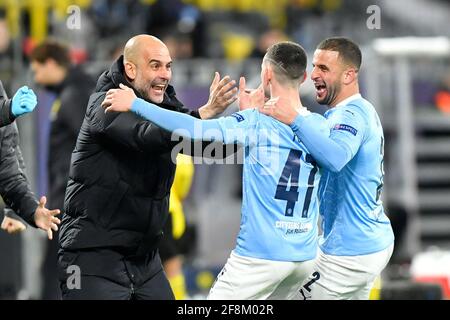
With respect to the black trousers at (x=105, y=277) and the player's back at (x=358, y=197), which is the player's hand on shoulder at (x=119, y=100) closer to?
the black trousers at (x=105, y=277)

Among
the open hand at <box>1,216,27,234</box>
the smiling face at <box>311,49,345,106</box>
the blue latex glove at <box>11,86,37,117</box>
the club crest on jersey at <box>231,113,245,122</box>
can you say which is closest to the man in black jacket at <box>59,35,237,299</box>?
the blue latex glove at <box>11,86,37,117</box>

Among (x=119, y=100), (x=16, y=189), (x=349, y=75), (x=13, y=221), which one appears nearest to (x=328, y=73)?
(x=349, y=75)

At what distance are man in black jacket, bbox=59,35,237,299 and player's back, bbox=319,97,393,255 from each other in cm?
104

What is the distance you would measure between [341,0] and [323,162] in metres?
11.7

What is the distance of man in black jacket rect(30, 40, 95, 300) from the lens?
29.0 feet

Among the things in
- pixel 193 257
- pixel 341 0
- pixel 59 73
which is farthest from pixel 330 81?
pixel 341 0

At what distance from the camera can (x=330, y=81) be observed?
253 inches

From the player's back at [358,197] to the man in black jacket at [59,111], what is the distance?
2998mm

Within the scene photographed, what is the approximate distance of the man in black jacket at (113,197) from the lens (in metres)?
6.13

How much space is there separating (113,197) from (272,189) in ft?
2.98

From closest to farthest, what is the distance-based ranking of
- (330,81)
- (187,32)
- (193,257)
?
(330,81) → (193,257) → (187,32)

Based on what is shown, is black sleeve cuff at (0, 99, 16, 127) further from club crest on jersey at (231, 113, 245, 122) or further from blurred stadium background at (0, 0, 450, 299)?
blurred stadium background at (0, 0, 450, 299)

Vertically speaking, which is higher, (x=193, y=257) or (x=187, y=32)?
(x=187, y=32)
